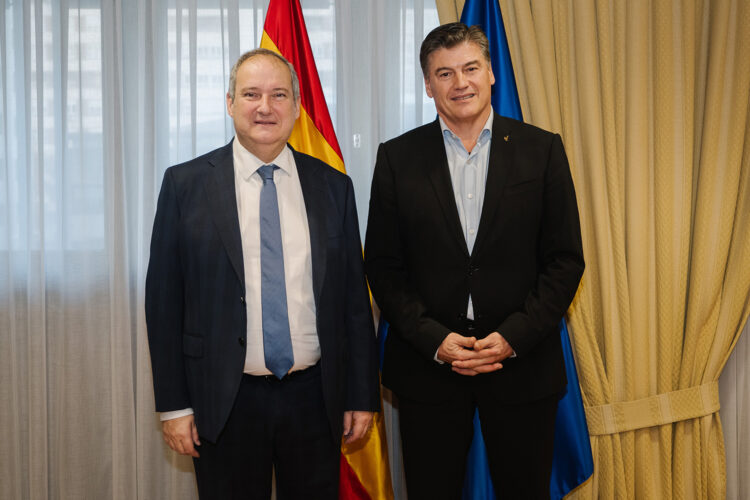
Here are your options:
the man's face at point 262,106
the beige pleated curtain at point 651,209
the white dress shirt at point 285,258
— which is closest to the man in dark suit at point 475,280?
the white dress shirt at point 285,258

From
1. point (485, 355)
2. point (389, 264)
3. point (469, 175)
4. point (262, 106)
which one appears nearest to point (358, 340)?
point (389, 264)

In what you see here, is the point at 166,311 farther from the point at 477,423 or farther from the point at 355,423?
the point at 477,423

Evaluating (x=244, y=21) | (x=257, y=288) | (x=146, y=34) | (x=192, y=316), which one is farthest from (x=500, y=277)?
(x=146, y=34)

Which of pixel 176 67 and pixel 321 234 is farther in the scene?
pixel 176 67

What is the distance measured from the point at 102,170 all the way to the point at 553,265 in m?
1.88

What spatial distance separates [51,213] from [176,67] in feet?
2.65

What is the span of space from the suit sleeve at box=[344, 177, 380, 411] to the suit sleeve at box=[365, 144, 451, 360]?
6cm

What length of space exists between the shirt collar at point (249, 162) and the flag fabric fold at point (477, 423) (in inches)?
37.5

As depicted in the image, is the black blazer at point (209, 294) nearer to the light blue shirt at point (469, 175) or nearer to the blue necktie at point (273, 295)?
the blue necktie at point (273, 295)

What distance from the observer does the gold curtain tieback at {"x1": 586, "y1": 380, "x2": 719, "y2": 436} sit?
94.2 inches

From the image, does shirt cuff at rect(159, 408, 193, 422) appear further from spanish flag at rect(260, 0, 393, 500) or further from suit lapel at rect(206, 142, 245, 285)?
spanish flag at rect(260, 0, 393, 500)

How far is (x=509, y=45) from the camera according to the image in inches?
97.0

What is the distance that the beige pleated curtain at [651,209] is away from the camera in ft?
7.89

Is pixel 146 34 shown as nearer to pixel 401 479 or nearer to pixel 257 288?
pixel 257 288
